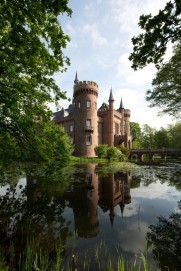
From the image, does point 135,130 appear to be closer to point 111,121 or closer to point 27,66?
point 111,121

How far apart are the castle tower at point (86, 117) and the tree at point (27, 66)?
29.6 metres

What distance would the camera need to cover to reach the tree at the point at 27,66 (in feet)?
13.5

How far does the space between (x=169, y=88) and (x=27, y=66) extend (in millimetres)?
10135

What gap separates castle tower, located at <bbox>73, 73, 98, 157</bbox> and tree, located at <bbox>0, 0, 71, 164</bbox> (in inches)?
1165

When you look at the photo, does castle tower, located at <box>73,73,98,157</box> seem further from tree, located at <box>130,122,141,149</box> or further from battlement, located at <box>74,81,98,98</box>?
tree, located at <box>130,122,141,149</box>

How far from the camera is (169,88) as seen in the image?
38.7ft

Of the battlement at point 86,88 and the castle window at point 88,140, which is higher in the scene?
the battlement at point 86,88

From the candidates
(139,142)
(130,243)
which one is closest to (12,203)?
(130,243)

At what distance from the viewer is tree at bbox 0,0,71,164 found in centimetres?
411

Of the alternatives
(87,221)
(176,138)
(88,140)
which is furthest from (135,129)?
(87,221)

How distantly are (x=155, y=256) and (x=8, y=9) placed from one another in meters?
6.84

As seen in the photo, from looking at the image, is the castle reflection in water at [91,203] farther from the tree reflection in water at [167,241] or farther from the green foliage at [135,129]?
the green foliage at [135,129]

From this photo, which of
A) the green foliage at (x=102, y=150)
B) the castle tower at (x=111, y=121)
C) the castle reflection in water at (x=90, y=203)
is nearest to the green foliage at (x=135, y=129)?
the castle tower at (x=111, y=121)

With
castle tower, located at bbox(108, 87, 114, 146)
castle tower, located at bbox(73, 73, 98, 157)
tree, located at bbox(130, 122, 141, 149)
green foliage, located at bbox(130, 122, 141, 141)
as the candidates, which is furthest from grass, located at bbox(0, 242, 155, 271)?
green foliage, located at bbox(130, 122, 141, 141)
